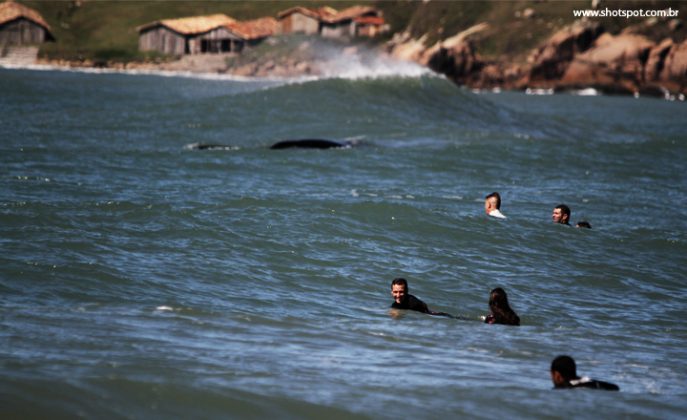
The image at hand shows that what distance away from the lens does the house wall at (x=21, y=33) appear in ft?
354

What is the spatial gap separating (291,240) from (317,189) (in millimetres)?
5991

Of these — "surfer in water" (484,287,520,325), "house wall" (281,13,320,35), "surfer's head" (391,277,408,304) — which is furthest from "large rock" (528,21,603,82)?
"surfer in water" (484,287,520,325)

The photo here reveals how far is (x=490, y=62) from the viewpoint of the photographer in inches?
4254

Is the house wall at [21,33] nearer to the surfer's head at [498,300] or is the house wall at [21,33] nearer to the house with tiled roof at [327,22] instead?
the house with tiled roof at [327,22]

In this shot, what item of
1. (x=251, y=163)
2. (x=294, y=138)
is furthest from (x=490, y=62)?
(x=251, y=163)

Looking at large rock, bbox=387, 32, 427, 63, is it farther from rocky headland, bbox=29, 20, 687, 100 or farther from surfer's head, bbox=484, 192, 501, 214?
surfer's head, bbox=484, 192, 501, 214

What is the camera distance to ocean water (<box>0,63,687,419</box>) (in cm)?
870

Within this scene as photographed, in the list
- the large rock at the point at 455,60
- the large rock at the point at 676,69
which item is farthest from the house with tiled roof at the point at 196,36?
the large rock at the point at 676,69

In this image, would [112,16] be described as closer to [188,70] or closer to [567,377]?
[188,70]

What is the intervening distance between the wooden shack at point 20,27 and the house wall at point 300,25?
88.4 ft

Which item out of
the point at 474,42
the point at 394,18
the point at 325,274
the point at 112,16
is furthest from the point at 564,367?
the point at 112,16

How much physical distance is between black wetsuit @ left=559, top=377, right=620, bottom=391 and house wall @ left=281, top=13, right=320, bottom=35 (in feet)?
361

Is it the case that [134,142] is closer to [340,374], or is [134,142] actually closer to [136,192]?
[136,192]

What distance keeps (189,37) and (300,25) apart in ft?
46.4
